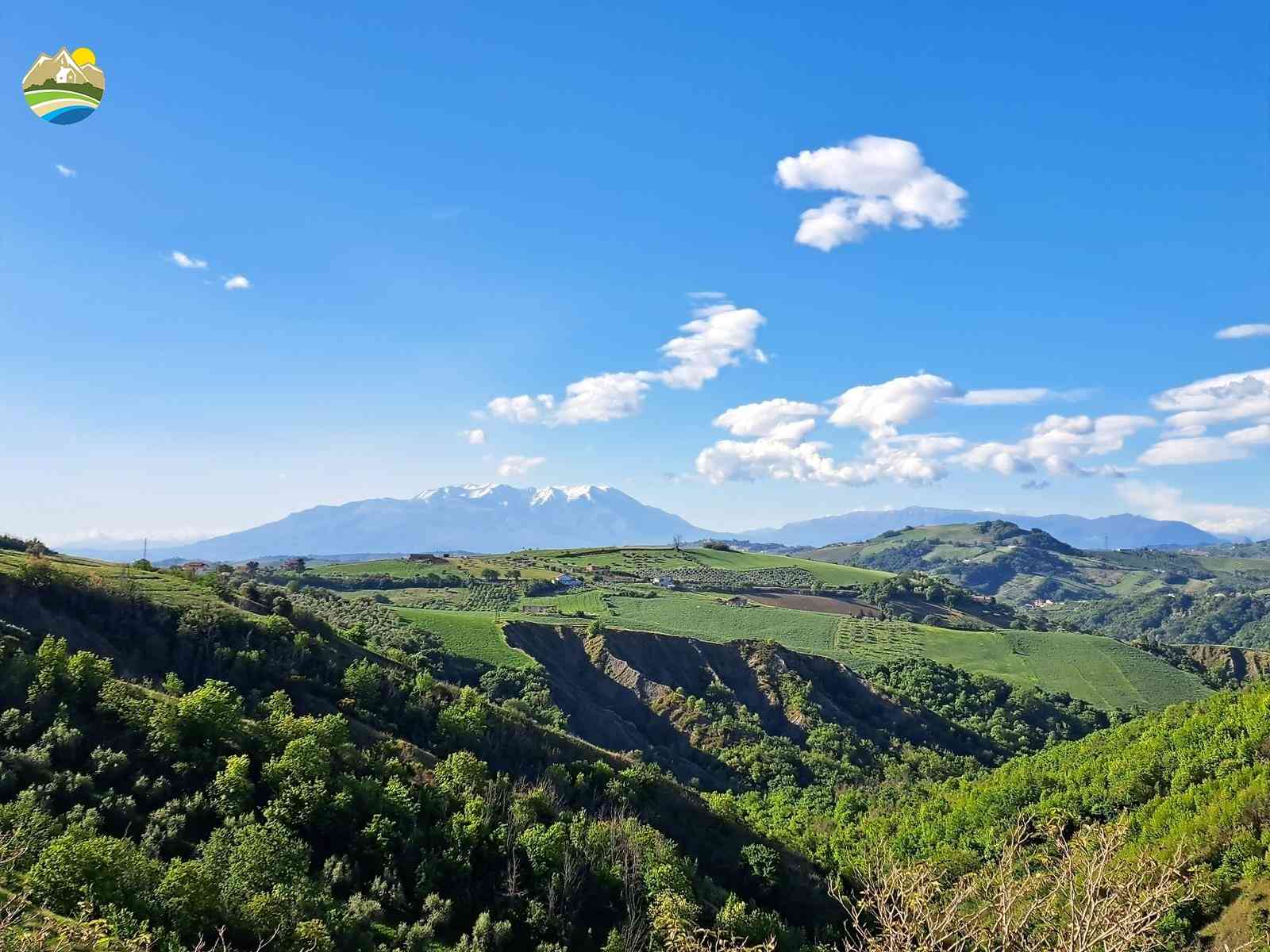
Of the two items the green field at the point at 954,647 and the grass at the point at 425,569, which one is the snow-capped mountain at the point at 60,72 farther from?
the grass at the point at 425,569

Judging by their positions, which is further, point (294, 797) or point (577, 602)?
point (577, 602)

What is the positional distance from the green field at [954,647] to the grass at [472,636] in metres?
20.7

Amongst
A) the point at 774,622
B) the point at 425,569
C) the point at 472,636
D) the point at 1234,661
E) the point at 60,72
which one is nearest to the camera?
the point at 60,72

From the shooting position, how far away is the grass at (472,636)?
88938mm

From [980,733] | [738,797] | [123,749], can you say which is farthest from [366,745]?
[980,733]

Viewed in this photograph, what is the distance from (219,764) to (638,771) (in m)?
27.6

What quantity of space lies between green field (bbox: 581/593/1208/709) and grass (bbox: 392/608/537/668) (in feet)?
68.0

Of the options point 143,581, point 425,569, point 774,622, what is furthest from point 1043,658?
point 143,581

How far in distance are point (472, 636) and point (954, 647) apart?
8822 centimetres

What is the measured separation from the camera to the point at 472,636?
95.6m

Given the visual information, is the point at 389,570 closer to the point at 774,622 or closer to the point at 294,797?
the point at 774,622

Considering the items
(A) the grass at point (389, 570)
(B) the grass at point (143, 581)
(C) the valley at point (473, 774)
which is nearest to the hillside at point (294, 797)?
(C) the valley at point (473, 774)

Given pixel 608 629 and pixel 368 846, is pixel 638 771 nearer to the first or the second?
pixel 368 846

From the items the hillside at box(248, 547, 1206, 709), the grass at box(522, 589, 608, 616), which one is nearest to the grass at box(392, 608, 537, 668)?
the hillside at box(248, 547, 1206, 709)
